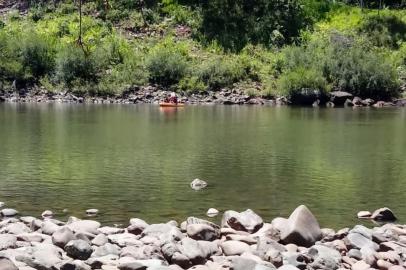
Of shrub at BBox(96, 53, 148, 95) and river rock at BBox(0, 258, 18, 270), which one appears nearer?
river rock at BBox(0, 258, 18, 270)

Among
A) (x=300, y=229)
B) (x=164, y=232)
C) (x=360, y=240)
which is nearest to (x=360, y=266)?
(x=360, y=240)

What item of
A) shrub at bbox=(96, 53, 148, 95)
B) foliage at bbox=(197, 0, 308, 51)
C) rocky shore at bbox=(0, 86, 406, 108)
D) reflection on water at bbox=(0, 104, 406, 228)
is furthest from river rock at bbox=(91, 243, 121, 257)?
foliage at bbox=(197, 0, 308, 51)

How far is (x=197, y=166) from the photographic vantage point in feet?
106

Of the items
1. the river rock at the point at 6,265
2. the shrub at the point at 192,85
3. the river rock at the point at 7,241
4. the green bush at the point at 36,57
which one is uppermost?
the green bush at the point at 36,57

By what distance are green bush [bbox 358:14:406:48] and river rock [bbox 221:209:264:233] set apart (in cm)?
8834

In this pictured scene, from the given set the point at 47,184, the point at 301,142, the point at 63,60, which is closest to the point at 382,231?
the point at 47,184

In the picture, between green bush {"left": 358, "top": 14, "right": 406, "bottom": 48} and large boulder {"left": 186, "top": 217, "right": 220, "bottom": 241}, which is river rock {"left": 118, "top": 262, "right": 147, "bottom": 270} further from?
green bush {"left": 358, "top": 14, "right": 406, "bottom": 48}

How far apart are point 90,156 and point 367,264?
21718 mm

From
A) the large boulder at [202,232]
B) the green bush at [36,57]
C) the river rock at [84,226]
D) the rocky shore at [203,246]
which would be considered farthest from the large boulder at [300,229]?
the green bush at [36,57]

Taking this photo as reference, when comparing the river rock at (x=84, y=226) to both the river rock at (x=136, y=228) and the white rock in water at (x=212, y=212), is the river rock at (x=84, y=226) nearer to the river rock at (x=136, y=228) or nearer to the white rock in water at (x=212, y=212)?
the river rock at (x=136, y=228)

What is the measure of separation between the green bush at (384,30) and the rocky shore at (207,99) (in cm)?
1703

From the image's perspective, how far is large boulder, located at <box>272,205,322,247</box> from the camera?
56.7 ft

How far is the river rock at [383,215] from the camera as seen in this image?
21562 millimetres

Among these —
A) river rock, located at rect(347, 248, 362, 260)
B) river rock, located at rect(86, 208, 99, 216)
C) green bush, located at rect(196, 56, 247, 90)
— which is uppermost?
green bush, located at rect(196, 56, 247, 90)
